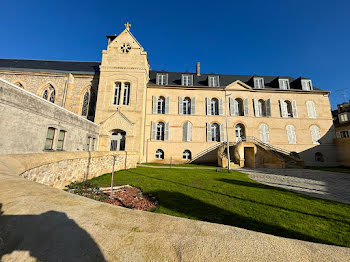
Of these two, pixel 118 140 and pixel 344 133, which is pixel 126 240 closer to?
pixel 118 140

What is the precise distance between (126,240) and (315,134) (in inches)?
1123

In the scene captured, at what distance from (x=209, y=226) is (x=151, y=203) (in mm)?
4260

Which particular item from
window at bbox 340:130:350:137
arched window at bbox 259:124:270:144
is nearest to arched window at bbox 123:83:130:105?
arched window at bbox 259:124:270:144

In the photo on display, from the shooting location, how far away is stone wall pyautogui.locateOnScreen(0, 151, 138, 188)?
153 inches

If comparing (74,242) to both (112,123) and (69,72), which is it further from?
(69,72)

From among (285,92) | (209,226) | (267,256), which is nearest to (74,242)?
(209,226)

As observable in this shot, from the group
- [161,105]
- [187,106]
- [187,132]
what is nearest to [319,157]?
[187,132]

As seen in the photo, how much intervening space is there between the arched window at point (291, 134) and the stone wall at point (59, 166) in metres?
23.4

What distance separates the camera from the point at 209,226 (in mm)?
1246

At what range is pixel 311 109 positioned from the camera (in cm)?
2166

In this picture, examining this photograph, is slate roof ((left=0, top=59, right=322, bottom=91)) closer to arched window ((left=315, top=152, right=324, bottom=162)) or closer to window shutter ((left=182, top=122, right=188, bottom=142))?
window shutter ((left=182, top=122, right=188, bottom=142))

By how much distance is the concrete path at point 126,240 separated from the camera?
93 centimetres

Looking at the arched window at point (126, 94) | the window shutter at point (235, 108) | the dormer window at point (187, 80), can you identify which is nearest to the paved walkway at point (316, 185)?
the window shutter at point (235, 108)

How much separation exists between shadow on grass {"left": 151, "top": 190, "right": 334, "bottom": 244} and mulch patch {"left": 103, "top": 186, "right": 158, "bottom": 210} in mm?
349
